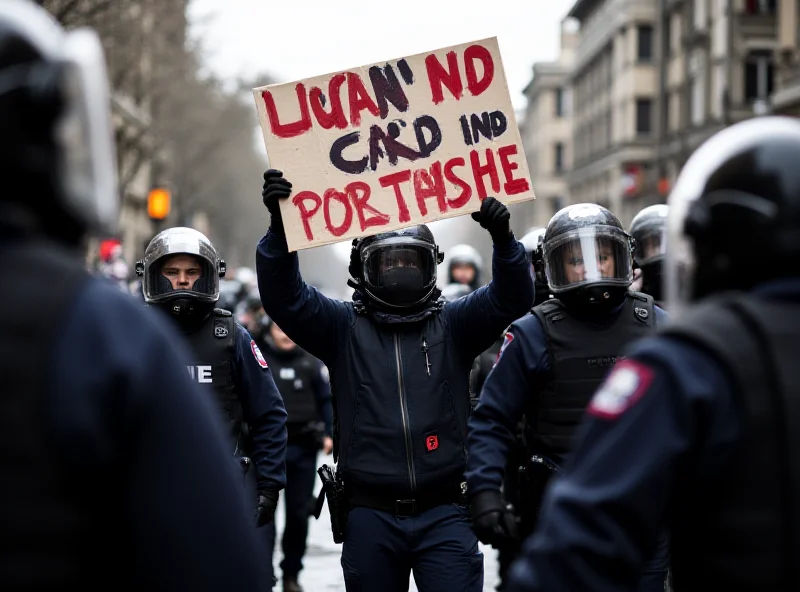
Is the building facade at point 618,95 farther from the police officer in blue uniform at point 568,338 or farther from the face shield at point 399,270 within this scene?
the police officer in blue uniform at point 568,338

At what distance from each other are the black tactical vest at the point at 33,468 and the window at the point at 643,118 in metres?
62.7

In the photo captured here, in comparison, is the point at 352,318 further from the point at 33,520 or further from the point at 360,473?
the point at 33,520

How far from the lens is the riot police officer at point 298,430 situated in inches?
333

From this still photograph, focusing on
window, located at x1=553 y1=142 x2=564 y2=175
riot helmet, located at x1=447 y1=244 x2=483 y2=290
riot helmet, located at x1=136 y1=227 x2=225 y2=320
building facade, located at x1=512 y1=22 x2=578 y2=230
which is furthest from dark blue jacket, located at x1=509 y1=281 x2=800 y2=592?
window, located at x1=553 y1=142 x2=564 y2=175

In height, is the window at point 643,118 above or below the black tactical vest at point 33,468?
above

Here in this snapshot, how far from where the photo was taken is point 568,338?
190 inches

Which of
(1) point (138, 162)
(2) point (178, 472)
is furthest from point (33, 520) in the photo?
(1) point (138, 162)

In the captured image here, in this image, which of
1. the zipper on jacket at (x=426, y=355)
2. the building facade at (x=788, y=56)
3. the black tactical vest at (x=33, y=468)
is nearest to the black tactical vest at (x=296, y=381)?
the zipper on jacket at (x=426, y=355)

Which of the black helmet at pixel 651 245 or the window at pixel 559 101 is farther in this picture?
the window at pixel 559 101

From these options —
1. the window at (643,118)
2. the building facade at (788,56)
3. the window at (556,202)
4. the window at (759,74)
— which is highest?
the window at (556,202)

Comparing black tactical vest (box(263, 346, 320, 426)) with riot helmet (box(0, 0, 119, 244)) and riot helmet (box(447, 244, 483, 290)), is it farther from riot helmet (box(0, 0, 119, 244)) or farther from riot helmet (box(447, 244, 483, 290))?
riot helmet (box(0, 0, 119, 244))

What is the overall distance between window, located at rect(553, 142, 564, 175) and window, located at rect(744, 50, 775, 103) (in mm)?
50221

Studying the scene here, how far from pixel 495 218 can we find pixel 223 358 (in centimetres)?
146

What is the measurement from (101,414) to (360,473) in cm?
324
